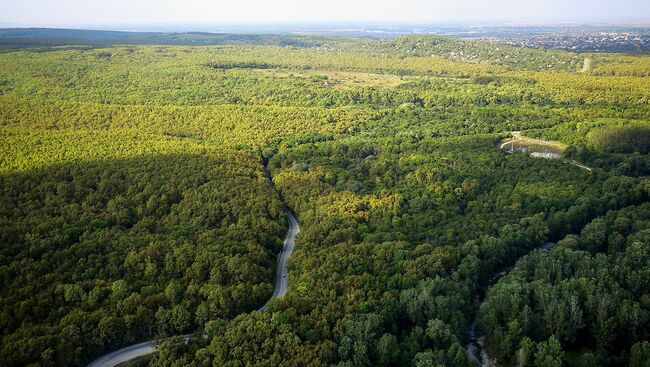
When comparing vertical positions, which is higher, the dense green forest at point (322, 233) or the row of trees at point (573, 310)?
the dense green forest at point (322, 233)

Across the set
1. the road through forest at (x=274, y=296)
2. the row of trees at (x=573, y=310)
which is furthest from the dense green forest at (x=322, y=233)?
the road through forest at (x=274, y=296)

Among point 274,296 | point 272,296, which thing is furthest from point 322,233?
point 272,296

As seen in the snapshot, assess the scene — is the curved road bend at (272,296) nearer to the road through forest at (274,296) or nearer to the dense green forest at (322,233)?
the road through forest at (274,296)

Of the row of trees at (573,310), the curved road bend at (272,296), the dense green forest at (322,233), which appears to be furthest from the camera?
the row of trees at (573,310)

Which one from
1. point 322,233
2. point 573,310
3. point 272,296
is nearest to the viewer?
point 573,310

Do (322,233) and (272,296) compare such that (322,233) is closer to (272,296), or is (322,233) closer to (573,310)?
(272,296)
